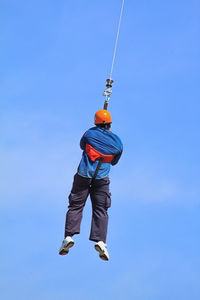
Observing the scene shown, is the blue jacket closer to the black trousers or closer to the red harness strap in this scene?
the red harness strap

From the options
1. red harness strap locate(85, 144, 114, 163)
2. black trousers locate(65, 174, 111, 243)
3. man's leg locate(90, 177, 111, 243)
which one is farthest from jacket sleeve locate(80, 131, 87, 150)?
man's leg locate(90, 177, 111, 243)

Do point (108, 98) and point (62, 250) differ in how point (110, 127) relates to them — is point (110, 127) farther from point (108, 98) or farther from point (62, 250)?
point (62, 250)

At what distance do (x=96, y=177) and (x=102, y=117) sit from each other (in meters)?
1.39

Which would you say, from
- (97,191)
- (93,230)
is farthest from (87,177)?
(93,230)

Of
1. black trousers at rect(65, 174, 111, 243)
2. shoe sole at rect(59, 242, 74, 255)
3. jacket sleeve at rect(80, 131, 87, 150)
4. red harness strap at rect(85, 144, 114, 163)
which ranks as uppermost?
jacket sleeve at rect(80, 131, 87, 150)

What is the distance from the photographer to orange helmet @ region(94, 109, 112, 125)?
12.0m

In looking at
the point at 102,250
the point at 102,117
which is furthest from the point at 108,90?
the point at 102,250

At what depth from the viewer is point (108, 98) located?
12.1 meters

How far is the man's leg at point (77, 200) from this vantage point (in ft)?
39.3

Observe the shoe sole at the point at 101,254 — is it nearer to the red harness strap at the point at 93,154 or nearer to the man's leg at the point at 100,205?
the man's leg at the point at 100,205

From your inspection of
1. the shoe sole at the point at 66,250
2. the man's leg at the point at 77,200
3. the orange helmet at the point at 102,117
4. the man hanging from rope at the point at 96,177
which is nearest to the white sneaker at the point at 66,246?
the shoe sole at the point at 66,250

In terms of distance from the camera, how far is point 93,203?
12320 millimetres

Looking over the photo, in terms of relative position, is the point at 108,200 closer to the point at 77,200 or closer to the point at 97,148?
the point at 77,200

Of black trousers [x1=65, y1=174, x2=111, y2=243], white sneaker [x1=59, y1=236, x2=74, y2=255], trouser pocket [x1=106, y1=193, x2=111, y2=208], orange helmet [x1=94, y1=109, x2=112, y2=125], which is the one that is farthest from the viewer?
trouser pocket [x1=106, y1=193, x2=111, y2=208]
